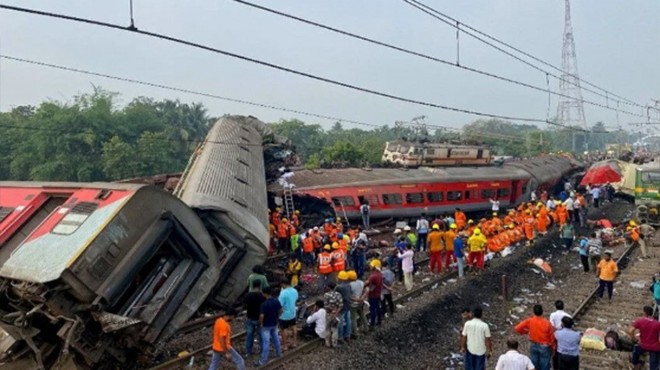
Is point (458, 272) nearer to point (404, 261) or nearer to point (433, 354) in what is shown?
point (404, 261)

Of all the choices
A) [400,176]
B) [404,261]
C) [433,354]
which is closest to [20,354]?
[433,354]

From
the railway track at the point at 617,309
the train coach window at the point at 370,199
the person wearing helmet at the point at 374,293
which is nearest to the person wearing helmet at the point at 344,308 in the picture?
the person wearing helmet at the point at 374,293

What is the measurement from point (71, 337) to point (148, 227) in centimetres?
177

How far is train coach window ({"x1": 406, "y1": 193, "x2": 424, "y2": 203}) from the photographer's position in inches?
893

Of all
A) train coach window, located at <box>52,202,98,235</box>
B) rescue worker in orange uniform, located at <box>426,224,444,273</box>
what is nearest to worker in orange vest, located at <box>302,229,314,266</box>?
rescue worker in orange uniform, located at <box>426,224,444,273</box>

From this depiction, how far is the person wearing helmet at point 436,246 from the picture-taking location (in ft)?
48.2

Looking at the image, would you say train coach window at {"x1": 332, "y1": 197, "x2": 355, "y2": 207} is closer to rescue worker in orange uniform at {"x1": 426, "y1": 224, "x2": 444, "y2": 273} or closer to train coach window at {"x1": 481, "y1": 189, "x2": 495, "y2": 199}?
rescue worker in orange uniform at {"x1": 426, "y1": 224, "x2": 444, "y2": 273}

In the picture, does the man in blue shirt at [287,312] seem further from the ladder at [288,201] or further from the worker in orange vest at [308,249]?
the ladder at [288,201]

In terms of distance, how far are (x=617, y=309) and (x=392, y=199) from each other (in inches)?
431

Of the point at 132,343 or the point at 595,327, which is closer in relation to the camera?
the point at 132,343

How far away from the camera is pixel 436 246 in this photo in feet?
48.4

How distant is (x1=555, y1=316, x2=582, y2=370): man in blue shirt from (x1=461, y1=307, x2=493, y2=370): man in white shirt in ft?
3.07

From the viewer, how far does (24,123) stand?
163 feet

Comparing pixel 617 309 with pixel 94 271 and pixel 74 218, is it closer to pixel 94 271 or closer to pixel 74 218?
pixel 94 271
